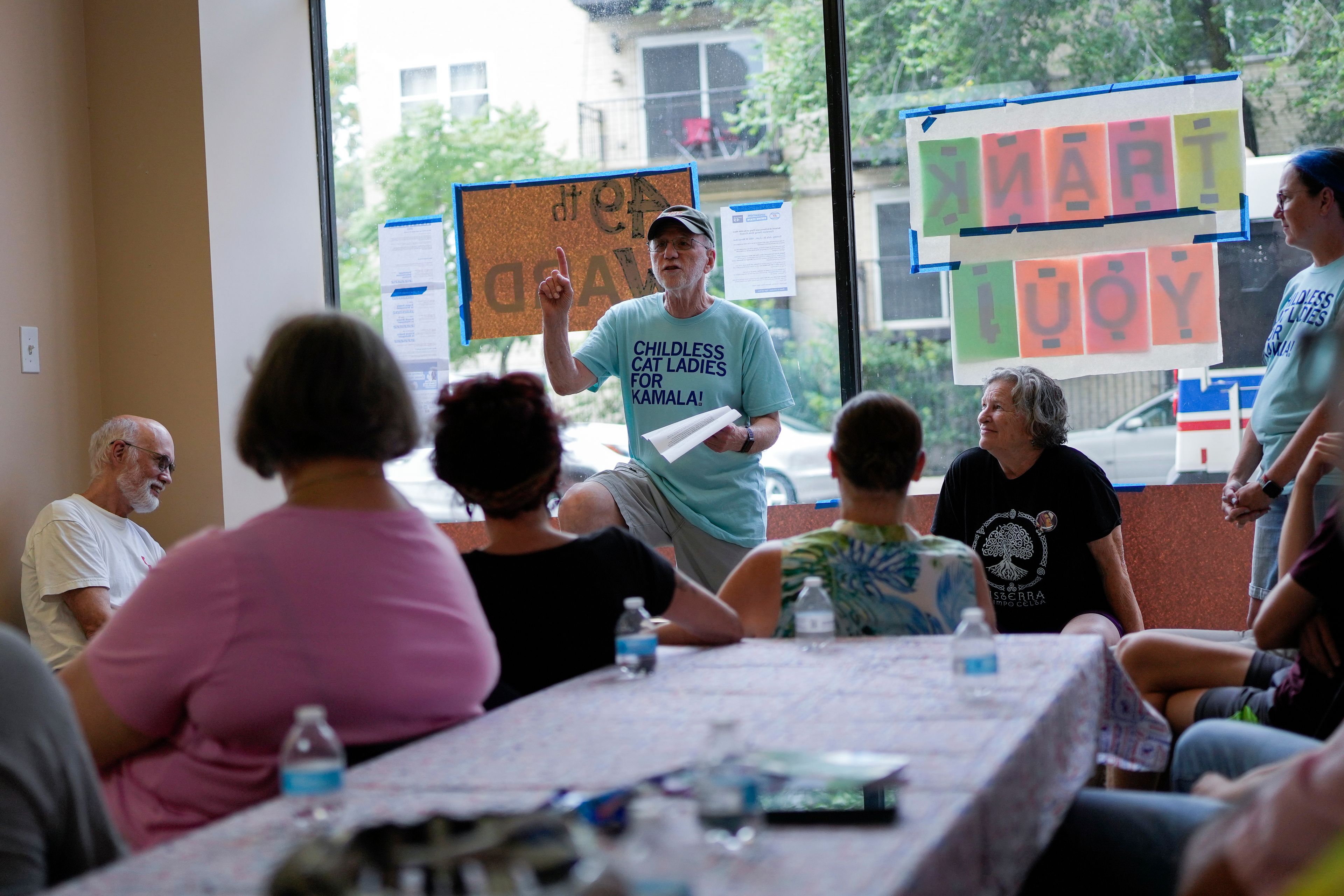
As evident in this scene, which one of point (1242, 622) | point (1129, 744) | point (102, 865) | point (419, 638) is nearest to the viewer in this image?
point (102, 865)

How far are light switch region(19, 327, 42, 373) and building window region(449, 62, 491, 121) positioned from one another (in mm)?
1611

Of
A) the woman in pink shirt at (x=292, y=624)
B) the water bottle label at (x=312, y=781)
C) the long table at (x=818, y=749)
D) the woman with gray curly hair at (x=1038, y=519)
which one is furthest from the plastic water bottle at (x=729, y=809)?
the woman with gray curly hair at (x=1038, y=519)

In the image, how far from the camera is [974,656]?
166 centimetres

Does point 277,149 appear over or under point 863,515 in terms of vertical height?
over

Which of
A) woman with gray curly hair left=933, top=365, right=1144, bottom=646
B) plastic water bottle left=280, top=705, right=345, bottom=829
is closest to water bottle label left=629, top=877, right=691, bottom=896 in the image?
plastic water bottle left=280, top=705, right=345, bottom=829

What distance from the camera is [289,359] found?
155 cm

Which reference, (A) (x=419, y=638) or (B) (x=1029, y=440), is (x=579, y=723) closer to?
(A) (x=419, y=638)

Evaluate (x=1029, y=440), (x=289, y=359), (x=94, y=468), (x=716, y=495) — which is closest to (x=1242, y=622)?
(x=1029, y=440)

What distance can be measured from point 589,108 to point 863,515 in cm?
251

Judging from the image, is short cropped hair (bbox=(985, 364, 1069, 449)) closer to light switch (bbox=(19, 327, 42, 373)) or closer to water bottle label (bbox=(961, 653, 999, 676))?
water bottle label (bbox=(961, 653, 999, 676))

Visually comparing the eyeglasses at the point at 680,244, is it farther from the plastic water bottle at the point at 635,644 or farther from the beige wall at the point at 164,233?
the plastic water bottle at the point at 635,644

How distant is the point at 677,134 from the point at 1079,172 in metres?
1.34

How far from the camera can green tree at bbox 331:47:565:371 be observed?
14.1ft

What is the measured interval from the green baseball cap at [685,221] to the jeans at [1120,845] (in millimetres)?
2266
